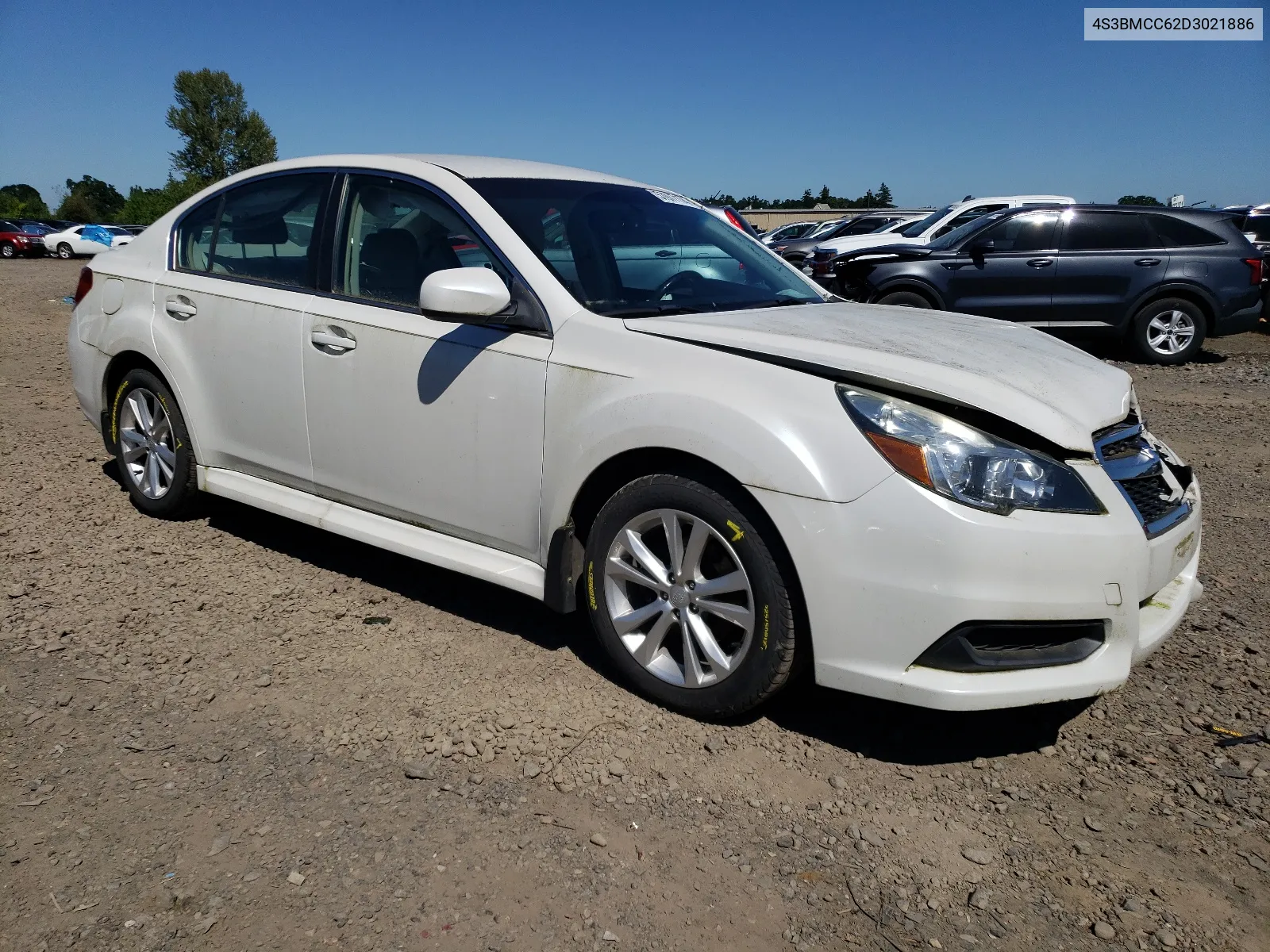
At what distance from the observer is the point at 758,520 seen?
9.52 ft

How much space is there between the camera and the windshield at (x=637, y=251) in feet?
11.7

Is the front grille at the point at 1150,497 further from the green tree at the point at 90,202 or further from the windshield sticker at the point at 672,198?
the green tree at the point at 90,202

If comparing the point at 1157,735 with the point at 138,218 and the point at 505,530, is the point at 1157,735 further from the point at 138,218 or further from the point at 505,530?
the point at 138,218

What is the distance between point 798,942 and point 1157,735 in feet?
5.16

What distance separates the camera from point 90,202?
7388 centimetres

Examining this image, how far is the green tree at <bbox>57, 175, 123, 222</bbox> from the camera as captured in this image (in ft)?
230

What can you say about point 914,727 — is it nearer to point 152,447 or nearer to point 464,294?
point 464,294

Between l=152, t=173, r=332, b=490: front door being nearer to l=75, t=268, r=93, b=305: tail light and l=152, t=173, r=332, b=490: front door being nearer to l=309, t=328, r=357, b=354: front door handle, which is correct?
l=309, t=328, r=357, b=354: front door handle

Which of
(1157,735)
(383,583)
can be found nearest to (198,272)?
(383,583)

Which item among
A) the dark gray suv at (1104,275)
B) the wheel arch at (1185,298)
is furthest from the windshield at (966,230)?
the wheel arch at (1185,298)

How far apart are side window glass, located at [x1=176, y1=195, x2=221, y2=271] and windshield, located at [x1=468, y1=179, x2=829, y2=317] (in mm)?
1582

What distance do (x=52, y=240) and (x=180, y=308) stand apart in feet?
131

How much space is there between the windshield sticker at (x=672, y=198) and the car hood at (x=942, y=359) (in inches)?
35.8

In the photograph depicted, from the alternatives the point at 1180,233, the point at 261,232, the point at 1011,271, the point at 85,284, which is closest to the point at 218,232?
the point at 261,232
